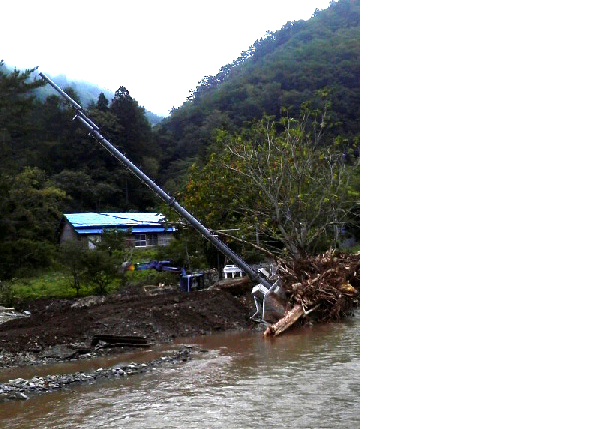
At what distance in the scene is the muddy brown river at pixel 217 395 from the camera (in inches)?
243

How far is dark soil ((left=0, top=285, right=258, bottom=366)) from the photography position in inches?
426

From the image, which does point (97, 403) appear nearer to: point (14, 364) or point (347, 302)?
point (14, 364)

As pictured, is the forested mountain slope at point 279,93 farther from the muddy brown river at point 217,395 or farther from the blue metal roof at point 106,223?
the muddy brown river at point 217,395

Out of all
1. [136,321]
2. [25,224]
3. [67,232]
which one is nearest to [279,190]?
[136,321]

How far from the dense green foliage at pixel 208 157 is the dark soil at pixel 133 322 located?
6.80ft

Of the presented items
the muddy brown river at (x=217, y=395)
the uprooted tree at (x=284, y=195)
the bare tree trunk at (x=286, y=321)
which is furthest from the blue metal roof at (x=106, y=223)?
the muddy brown river at (x=217, y=395)

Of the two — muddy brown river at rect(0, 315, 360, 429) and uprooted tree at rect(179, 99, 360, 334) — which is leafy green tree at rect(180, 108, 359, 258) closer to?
uprooted tree at rect(179, 99, 360, 334)

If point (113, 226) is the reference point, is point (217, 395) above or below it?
below

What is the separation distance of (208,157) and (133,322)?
15287 millimetres

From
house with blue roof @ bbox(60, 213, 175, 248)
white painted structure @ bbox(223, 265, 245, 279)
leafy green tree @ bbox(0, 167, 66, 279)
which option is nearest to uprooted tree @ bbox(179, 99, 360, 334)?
white painted structure @ bbox(223, 265, 245, 279)

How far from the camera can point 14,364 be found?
30.8 ft

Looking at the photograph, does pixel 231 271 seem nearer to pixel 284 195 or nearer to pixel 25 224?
pixel 284 195

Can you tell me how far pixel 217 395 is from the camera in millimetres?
7254

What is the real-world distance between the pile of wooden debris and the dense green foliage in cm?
191
